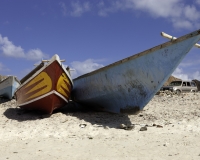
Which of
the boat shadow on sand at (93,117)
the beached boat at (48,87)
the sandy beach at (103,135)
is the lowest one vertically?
the sandy beach at (103,135)

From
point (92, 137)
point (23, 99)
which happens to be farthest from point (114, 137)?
point (23, 99)

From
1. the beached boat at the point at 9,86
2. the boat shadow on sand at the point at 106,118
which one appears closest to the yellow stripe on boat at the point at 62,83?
the boat shadow on sand at the point at 106,118

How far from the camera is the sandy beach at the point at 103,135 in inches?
170

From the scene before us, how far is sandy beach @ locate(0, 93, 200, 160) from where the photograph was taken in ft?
14.2

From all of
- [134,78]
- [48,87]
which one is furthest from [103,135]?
[48,87]

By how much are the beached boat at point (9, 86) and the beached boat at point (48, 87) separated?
11.5 feet

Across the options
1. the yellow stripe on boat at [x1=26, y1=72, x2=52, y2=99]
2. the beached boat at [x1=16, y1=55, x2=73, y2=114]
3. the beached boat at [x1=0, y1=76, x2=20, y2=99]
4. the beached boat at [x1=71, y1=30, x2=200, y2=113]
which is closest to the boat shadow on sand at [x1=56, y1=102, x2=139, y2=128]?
the beached boat at [x1=71, y1=30, x2=200, y2=113]

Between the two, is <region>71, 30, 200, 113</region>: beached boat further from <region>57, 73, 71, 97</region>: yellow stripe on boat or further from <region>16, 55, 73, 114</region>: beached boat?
<region>16, 55, 73, 114</region>: beached boat

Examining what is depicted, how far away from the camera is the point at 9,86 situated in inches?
451

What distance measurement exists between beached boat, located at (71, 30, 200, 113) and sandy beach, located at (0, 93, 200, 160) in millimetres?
467

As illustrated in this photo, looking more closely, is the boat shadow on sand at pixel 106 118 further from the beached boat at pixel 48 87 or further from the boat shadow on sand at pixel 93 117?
the beached boat at pixel 48 87

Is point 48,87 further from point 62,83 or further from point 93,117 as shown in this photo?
point 93,117

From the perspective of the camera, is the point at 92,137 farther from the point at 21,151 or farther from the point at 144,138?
the point at 21,151

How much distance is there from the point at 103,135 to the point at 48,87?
8.07 ft
